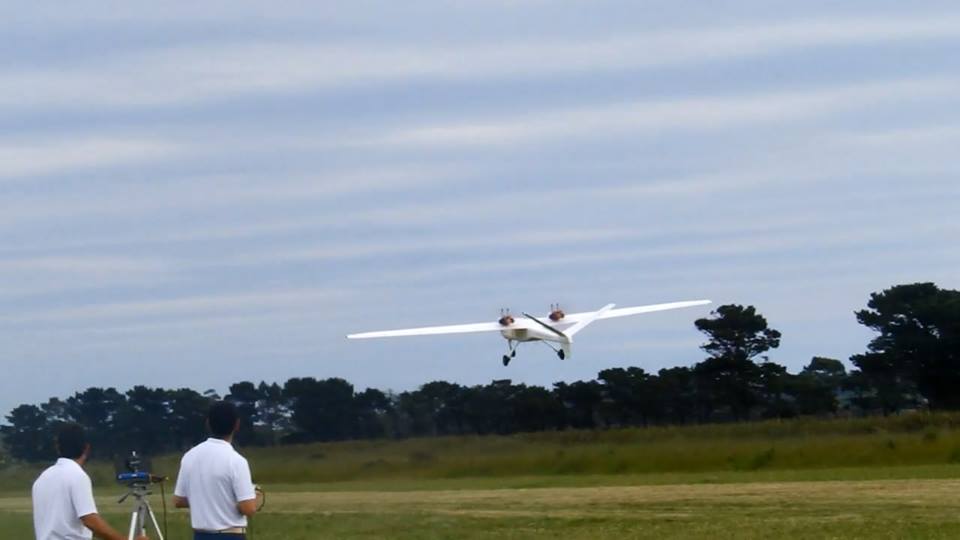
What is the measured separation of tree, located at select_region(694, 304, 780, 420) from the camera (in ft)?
227

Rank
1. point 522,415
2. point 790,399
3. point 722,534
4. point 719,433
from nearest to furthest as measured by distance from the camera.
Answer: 1. point 722,534
2. point 719,433
3. point 522,415
4. point 790,399

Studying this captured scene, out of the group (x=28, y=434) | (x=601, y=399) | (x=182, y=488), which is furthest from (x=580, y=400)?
(x=182, y=488)

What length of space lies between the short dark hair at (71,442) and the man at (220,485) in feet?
2.70

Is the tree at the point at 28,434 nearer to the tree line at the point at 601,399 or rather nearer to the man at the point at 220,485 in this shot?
the tree line at the point at 601,399

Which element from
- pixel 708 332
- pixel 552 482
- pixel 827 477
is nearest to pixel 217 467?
pixel 827 477

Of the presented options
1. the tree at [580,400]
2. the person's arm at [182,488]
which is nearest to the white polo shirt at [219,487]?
the person's arm at [182,488]

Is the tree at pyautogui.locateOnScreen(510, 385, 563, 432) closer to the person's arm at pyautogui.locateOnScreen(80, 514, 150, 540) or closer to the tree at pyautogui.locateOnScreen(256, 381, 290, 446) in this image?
the tree at pyautogui.locateOnScreen(256, 381, 290, 446)

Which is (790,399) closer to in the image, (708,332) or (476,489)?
(708,332)

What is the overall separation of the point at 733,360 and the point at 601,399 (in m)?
10.1

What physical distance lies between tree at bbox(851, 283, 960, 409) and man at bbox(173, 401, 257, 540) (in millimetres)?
53748

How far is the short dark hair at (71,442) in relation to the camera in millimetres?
12547

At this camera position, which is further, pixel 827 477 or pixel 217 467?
pixel 827 477

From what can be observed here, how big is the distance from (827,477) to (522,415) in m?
22.8

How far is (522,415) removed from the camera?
59969 mm
